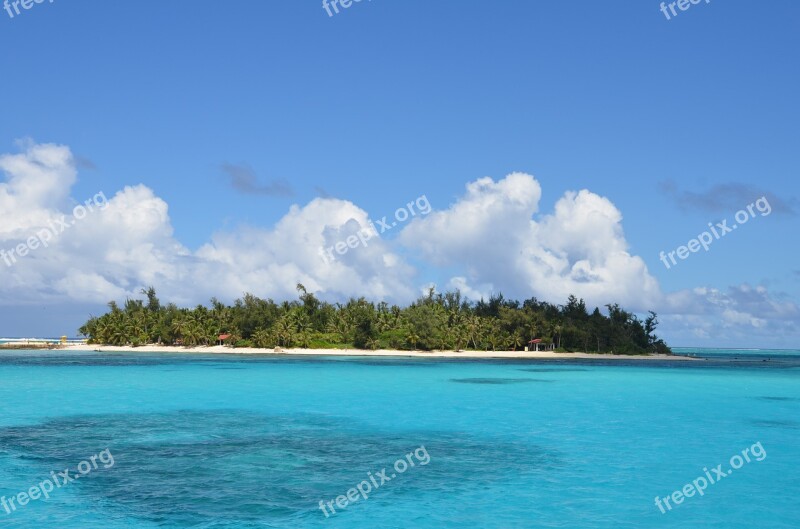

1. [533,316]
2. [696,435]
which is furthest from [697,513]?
[533,316]

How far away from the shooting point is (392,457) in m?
24.2

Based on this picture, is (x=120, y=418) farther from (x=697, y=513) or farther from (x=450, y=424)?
(x=697, y=513)

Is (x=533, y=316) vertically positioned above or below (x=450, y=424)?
above

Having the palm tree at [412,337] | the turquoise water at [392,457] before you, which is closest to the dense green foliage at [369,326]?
the palm tree at [412,337]

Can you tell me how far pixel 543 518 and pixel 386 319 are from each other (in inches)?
4729

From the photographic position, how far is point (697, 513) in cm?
1836

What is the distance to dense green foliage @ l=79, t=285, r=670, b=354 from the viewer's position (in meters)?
129

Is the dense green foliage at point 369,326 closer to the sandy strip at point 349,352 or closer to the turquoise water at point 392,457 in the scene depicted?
the sandy strip at point 349,352

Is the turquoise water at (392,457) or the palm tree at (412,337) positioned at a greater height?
the palm tree at (412,337)

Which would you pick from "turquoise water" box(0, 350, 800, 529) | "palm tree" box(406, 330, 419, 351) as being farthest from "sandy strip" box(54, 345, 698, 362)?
"turquoise water" box(0, 350, 800, 529)

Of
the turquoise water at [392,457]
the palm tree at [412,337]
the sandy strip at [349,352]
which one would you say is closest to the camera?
the turquoise water at [392,457]

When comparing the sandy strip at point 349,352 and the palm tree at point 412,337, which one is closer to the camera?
the sandy strip at point 349,352

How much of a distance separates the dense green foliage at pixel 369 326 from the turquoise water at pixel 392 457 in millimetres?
79766

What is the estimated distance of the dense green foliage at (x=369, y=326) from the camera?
129m
